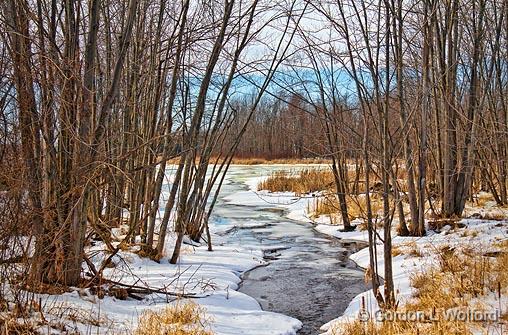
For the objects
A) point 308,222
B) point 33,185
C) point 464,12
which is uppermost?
point 464,12

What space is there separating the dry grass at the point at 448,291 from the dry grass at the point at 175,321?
50.4 inches

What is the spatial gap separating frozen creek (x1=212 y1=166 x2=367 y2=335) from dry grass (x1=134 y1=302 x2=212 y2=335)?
3.66 ft

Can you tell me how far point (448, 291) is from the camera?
180 inches

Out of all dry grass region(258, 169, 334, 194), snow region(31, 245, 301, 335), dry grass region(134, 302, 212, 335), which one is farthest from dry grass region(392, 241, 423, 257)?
dry grass region(258, 169, 334, 194)

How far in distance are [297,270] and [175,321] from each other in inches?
141

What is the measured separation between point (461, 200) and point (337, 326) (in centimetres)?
552

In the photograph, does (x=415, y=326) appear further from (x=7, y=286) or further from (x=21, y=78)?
(x=21, y=78)

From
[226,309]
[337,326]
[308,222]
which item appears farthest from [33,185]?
[308,222]

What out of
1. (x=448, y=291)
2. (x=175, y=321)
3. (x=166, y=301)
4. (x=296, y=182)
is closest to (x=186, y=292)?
(x=166, y=301)

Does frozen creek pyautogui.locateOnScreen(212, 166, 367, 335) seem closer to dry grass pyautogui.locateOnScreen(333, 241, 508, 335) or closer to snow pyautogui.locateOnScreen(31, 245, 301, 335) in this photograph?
snow pyautogui.locateOnScreen(31, 245, 301, 335)

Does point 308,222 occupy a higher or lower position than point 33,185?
lower

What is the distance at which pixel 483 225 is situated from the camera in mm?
7684

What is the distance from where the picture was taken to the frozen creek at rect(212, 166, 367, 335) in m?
5.42

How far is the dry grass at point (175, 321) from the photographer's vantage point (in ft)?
12.0
